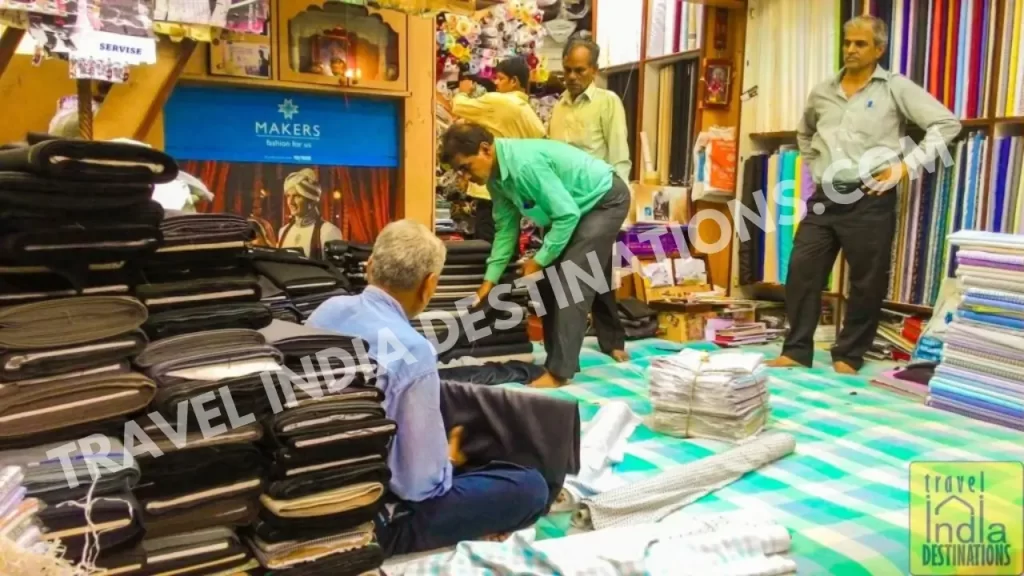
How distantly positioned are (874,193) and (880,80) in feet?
1.66

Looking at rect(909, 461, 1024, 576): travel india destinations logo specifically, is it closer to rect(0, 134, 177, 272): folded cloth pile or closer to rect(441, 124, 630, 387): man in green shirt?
rect(0, 134, 177, 272): folded cloth pile

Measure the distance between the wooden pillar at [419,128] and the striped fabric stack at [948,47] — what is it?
7.15 ft

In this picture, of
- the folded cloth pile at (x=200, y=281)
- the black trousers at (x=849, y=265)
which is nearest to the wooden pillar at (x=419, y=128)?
the black trousers at (x=849, y=265)

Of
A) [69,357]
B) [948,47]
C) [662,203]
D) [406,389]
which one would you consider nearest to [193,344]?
[69,357]

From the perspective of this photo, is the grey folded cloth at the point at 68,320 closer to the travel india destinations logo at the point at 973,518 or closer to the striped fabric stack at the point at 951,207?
the travel india destinations logo at the point at 973,518

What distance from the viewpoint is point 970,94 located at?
3.68m

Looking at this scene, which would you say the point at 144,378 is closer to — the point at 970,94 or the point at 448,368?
the point at 448,368

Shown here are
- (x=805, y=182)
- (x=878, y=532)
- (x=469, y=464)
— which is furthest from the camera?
(x=805, y=182)

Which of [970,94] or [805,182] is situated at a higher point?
[970,94]

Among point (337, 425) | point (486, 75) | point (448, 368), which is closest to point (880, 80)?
point (486, 75)

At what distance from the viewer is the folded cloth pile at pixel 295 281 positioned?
268 centimetres

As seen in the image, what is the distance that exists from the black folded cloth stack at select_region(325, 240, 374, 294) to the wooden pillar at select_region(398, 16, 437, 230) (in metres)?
0.49

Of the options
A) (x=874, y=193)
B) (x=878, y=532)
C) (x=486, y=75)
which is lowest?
(x=878, y=532)

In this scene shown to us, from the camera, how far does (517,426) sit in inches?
81.1
